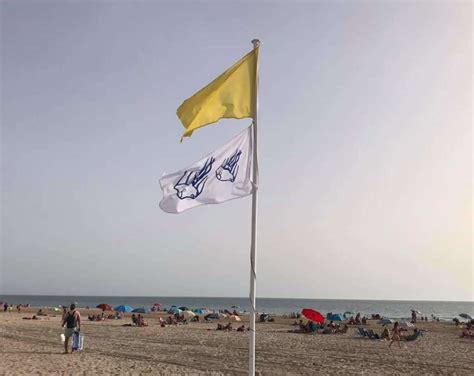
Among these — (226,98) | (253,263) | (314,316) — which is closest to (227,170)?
(226,98)

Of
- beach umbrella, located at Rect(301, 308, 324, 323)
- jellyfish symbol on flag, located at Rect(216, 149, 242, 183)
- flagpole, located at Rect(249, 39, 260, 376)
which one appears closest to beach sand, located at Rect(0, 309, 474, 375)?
beach umbrella, located at Rect(301, 308, 324, 323)

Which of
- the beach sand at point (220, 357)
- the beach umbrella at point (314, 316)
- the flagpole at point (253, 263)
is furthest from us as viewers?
the beach umbrella at point (314, 316)

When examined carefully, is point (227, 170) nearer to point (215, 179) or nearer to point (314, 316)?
point (215, 179)

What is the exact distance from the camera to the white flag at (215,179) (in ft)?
27.0

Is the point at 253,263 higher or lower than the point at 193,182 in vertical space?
lower

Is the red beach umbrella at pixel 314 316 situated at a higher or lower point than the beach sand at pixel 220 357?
higher

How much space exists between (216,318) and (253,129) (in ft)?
115

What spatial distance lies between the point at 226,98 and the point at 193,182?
1.55 meters

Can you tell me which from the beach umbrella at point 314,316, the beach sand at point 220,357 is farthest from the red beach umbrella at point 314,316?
the beach sand at point 220,357

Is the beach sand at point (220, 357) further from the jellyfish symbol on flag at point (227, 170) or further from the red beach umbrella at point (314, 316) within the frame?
the jellyfish symbol on flag at point (227, 170)

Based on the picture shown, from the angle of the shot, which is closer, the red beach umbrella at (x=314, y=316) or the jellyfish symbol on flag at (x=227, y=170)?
the jellyfish symbol on flag at (x=227, y=170)

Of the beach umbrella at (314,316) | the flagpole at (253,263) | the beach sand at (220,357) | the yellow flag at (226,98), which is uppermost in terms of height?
the yellow flag at (226,98)

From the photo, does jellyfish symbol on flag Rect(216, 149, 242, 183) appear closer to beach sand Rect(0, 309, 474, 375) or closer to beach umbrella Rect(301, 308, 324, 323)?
beach sand Rect(0, 309, 474, 375)

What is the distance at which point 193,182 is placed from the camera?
828 centimetres
